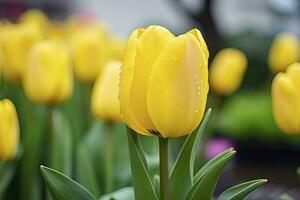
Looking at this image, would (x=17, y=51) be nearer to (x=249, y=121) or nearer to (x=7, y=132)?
(x=7, y=132)

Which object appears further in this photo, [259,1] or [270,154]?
[259,1]

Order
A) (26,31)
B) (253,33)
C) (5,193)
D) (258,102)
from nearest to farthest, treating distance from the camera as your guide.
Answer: (5,193) < (26,31) < (258,102) < (253,33)

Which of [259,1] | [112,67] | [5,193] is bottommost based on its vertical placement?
[259,1]

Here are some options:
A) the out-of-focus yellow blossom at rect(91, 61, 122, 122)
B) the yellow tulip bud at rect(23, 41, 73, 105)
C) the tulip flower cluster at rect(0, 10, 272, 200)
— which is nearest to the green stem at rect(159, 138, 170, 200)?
the tulip flower cluster at rect(0, 10, 272, 200)

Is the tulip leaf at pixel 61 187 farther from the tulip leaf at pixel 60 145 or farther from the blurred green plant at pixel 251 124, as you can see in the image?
the blurred green plant at pixel 251 124

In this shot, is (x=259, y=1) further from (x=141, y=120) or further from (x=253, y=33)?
(x=141, y=120)

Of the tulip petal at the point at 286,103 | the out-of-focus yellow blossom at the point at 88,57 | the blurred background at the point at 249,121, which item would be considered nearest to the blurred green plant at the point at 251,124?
the blurred background at the point at 249,121

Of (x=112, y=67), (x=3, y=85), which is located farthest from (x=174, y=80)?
(x=3, y=85)
